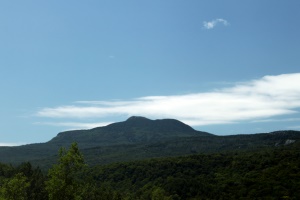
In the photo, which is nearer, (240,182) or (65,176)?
(65,176)

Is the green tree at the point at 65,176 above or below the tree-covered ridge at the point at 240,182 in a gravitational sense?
above

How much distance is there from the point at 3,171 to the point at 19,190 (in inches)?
5617

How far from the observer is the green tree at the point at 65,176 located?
2380 centimetres

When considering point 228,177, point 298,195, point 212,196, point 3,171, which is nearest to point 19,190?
point 298,195

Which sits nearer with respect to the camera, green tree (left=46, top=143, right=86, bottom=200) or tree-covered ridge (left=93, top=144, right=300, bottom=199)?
green tree (left=46, top=143, right=86, bottom=200)

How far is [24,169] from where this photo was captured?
502 ft

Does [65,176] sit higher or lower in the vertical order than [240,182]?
higher

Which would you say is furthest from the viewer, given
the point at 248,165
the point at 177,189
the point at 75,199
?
the point at 248,165

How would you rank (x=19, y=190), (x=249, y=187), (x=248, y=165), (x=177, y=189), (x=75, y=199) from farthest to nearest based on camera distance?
(x=248, y=165) → (x=177, y=189) → (x=249, y=187) → (x=19, y=190) → (x=75, y=199)

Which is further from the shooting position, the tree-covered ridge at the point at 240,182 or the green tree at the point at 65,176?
the tree-covered ridge at the point at 240,182

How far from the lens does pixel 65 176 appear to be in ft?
79.3

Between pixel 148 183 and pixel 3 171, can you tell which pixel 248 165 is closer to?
pixel 148 183

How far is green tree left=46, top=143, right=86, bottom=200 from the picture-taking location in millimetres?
23797

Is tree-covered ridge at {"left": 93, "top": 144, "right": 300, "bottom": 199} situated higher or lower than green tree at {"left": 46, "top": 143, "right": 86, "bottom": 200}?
lower
